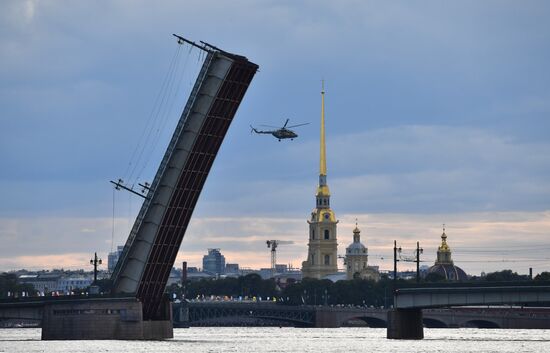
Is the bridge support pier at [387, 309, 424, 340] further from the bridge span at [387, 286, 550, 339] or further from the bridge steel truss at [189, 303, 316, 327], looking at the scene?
the bridge steel truss at [189, 303, 316, 327]

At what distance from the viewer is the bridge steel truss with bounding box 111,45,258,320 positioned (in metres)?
84.2

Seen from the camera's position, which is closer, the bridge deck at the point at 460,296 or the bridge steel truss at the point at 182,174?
the bridge steel truss at the point at 182,174

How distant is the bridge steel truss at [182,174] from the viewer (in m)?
84.2

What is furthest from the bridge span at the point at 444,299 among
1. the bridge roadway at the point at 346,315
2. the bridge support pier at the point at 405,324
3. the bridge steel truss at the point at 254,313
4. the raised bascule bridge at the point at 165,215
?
the bridge steel truss at the point at 254,313

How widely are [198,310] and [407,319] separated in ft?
279

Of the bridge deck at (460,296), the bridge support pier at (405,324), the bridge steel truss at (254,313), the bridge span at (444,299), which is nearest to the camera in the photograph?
the bridge span at (444,299)

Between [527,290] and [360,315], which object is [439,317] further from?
[527,290]

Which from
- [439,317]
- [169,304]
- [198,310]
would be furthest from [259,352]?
[198,310]

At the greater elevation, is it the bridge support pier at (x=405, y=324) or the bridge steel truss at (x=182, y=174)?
the bridge steel truss at (x=182, y=174)

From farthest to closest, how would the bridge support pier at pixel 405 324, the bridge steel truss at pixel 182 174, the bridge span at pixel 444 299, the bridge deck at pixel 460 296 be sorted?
the bridge support pier at pixel 405 324 < the bridge deck at pixel 460 296 < the bridge span at pixel 444 299 < the bridge steel truss at pixel 182 174

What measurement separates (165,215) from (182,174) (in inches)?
97.7

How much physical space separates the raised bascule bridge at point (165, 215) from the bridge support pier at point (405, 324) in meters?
14.8

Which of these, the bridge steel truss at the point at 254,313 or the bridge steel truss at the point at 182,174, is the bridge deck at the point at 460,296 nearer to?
the bridge steel truss at the point at 182,174

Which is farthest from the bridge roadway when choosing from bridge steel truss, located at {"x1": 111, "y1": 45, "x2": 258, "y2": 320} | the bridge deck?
bridge steel truss, located at {"x1": 111, "y1": 45, "x2": 258, "y2": 320}
